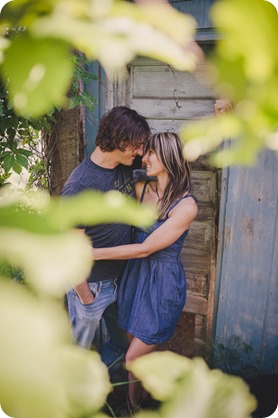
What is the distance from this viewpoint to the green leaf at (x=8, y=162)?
2496 mm

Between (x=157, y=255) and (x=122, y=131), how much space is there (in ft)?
2.66

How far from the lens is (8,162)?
251 centimetres

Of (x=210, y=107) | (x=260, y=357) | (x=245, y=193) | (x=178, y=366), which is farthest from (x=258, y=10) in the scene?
(x=260, y=357)

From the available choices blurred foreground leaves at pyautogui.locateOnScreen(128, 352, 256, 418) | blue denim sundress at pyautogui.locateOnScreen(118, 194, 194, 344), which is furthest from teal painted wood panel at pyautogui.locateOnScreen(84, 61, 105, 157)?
blurred foreground leaves at pyautogui.locateOnScreen(128, 352, 256, 418)

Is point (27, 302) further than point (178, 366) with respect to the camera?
No

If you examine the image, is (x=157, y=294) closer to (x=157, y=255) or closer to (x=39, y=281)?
(x=157, y=255)

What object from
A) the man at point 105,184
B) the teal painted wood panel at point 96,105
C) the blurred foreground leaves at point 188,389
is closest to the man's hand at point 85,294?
the man at point 105,184

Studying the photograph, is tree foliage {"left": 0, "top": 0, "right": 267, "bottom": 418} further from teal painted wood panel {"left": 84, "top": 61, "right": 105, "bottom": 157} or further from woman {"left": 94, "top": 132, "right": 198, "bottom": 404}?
teal painted wood panel {"left": 84, "top": 61, "right": 105, "bottom": 157}

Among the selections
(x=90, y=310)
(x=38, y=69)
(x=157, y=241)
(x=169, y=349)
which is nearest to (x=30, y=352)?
(x=38, y=69)

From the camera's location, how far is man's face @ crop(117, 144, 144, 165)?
2.41 metres

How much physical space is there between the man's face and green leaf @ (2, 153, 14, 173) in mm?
706

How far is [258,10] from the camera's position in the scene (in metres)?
0.34

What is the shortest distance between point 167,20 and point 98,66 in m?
2.69

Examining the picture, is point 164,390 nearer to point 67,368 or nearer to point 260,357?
point 67,368
